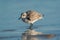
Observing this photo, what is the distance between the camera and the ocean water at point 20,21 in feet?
41.3

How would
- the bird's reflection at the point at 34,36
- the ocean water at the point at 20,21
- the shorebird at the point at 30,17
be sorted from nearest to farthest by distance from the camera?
the bird's reflection at the point at 34,36 → the ocean water at the point at 20,21 → the shorebird at the point at 30,17

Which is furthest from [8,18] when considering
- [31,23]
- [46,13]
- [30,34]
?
[30,34]

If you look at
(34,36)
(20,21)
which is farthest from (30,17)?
(20,21)

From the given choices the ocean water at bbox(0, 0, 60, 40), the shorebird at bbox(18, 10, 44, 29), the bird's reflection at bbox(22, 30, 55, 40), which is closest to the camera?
the bird's reflection at bbox(22, 30, 55, 40)

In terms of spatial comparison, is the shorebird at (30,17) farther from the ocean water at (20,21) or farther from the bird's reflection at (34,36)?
the bird's reflection at (34,36)

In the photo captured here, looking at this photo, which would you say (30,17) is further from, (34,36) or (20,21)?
(20,21)

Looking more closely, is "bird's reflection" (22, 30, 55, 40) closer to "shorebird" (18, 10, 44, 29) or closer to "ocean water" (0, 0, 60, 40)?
"ocean water" (0, 0, 60, 40)

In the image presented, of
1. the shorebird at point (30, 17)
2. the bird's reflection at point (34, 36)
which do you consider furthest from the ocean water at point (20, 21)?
the shorebird at point (30, 17)

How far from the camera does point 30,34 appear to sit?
1157 centimetres

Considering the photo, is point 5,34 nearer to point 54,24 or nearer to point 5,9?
point 54,24

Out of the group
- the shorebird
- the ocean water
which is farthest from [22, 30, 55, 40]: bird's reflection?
the shorebird

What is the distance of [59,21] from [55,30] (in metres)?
1.53

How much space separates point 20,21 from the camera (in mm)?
14328

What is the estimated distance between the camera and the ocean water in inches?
496
